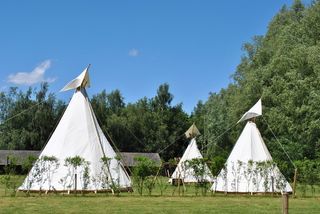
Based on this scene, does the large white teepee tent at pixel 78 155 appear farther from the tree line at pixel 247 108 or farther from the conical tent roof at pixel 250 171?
the conical tent roof at pixel 250 171

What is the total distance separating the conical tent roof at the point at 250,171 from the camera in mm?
19859

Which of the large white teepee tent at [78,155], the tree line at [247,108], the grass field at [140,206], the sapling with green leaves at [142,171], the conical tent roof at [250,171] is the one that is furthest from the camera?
the tree line at [247,108]

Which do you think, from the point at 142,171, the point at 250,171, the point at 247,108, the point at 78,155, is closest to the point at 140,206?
the point at 142,171

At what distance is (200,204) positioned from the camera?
15.4 meters

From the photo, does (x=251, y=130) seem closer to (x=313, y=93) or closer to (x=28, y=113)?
(x=313, y=93)

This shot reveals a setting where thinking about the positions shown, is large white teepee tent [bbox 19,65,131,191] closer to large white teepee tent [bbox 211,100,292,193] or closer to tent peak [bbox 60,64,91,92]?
tent peak [bbox 60,64,91,92]

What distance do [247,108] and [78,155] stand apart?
22.1 metres

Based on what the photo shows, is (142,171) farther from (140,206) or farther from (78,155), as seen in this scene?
(140,206)

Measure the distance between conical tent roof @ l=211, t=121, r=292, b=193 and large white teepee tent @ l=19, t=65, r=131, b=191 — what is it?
4.33 m

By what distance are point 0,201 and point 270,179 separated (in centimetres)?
1061

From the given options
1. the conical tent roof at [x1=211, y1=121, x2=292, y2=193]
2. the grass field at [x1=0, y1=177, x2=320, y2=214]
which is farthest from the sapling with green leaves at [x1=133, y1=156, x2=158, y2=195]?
the conical tent roof at [x1=211, y1=121, x2=292, y2=193]

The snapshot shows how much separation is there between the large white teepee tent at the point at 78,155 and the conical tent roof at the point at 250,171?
Answer: 14.2ft

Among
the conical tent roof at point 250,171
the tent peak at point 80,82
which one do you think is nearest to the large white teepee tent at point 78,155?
the tent peak at point 80,82

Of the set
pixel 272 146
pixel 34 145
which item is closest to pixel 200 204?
pixel 272 146
